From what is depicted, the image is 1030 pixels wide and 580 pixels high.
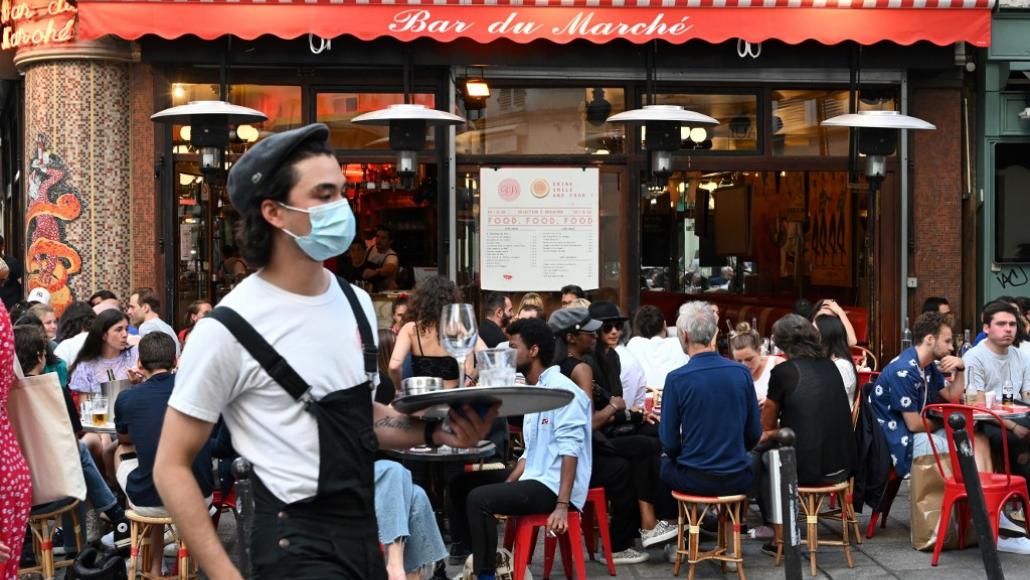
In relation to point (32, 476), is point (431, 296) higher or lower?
higher

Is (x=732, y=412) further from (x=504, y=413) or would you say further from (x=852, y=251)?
(x=852, y=251)

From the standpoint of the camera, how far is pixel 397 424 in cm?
342

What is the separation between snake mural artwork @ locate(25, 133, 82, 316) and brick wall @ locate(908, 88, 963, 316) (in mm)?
8462

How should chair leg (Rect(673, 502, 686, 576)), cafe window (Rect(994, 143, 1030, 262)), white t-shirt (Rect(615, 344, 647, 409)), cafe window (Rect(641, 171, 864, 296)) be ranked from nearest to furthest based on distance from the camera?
chair leg (Rect(673, 502, 686, 576)), white t-shirt (Rect(615, 344, 647, 409)), cafe window (Rect(994, 143, 1030, 262)), cafe window (Rect(641, 171, 864, 296))

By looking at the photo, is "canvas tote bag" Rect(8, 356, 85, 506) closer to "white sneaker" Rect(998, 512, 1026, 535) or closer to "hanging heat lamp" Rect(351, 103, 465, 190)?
"white sneaker" Rect(998, 512, 1026, 535)

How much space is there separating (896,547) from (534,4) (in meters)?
6.51

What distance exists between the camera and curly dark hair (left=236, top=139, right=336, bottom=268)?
3068 millimetres

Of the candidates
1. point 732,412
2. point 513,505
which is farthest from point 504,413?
point 732,412

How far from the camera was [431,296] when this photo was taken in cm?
853

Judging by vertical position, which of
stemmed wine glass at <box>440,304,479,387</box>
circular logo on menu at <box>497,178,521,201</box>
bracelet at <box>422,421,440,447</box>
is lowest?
bracelet at <box>422,421,440,447</box>

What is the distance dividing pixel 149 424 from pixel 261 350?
451 centimetres

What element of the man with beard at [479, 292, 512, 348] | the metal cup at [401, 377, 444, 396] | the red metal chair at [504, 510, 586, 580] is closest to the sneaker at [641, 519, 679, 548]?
the red metal chair at [504, 510, 586, 580]

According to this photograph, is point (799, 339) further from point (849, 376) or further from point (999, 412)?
point (999, 412)

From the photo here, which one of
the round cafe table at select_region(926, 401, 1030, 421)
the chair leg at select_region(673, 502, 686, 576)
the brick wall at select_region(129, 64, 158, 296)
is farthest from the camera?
the brick wall at select_region(129, 64, 158, 296)
